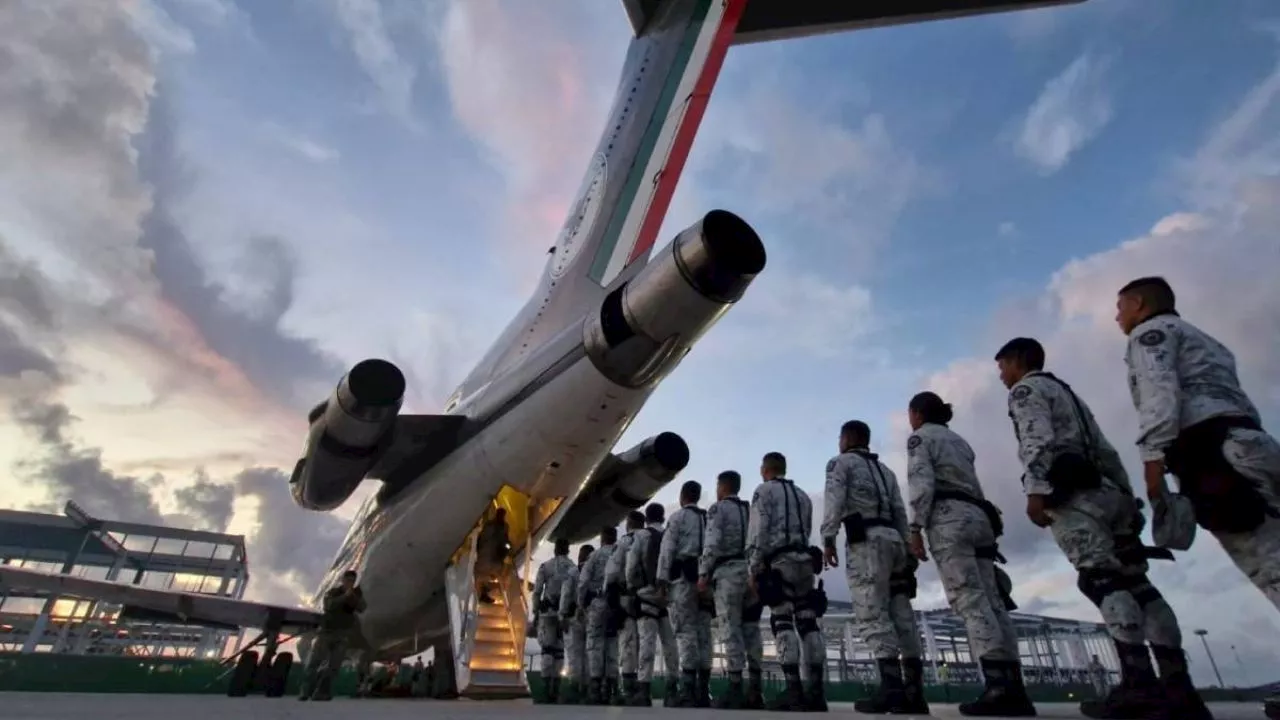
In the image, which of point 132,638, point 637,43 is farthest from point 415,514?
point 132,638

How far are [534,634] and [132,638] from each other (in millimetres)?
28438

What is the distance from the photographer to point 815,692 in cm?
479

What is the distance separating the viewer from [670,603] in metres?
6.41

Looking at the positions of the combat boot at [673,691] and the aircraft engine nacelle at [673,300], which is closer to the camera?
the aircraft engine nacelle at [673,300]

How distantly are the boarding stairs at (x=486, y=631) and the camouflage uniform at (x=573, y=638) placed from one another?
2.64 meters

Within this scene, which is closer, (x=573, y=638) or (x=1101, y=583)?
(x=1101, y=583)

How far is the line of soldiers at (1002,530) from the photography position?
2586mm

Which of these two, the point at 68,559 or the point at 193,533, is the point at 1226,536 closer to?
the point at 193,533

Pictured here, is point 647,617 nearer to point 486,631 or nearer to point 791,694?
point 486,631

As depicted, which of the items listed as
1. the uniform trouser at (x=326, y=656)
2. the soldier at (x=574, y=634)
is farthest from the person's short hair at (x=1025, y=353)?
the uniform trouser at (x=326, y=656)

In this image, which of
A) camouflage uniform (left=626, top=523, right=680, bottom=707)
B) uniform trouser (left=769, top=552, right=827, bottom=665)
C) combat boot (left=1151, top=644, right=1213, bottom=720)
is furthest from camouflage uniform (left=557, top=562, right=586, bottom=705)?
combat boot (left=1151, top=644, right=1213, bottom=720)

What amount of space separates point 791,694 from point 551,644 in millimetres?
5131

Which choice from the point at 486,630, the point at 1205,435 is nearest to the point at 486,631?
the point at 486,630

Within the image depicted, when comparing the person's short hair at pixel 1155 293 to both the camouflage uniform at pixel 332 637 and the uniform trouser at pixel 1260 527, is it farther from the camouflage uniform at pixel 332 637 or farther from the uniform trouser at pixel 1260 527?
the camouflage uniform at pixel 332 637
